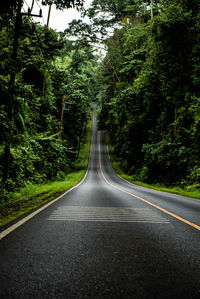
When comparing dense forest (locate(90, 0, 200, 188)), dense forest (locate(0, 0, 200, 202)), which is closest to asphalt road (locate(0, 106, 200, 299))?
dense forest (locate(0, 0, 200, 202))

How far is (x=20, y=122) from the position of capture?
9.62m

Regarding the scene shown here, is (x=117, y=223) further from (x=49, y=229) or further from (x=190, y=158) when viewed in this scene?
(x=190, y=158)

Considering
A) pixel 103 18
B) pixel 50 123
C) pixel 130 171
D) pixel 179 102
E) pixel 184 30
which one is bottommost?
pixel 130 171

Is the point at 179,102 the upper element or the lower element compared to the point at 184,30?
lower

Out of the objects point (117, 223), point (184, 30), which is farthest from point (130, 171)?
point (117, 223)

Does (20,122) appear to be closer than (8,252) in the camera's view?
No

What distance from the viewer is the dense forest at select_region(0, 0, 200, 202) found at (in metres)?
9.34

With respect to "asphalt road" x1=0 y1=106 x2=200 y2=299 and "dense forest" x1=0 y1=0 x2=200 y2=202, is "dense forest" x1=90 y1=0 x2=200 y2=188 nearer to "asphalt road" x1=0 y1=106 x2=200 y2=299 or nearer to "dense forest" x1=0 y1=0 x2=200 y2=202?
"dense forest" x1=0 y1=0 x2=200 y2=202

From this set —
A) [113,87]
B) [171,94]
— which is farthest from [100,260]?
[113,87]

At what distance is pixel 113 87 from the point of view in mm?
38156

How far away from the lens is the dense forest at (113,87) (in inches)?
368

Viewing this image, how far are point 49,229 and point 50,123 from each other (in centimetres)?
1827

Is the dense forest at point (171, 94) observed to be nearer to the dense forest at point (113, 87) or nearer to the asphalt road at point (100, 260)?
the dense forest at point (113, 87)

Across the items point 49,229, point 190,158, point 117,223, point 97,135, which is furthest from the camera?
point 97,135
